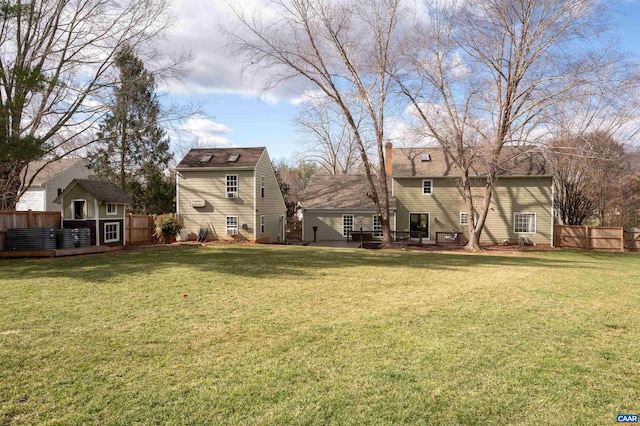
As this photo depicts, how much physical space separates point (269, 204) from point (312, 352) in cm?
2104

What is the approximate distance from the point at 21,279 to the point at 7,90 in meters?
7.70

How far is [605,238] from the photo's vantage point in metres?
22.5

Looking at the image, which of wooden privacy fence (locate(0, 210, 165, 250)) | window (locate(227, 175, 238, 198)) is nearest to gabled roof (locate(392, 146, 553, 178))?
window (locate(227, 175, 238, 198))

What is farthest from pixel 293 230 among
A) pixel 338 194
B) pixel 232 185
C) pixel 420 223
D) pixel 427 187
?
pixel 427 187

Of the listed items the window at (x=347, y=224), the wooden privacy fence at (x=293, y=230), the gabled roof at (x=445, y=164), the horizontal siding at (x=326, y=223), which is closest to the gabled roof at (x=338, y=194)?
the horizontal siding at (x=326, y=223)

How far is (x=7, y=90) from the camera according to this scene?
13.2 meters

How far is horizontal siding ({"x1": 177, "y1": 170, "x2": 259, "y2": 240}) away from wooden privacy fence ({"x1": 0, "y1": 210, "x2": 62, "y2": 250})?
25.4 feet

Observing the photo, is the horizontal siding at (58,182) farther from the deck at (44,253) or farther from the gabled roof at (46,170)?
the deck at (44,253)

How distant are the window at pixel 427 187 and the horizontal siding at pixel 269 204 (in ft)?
33.2

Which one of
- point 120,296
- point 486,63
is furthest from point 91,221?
point 486,63

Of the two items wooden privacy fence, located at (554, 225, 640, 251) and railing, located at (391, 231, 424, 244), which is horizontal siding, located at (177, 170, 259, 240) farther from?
wooden privacy fence, located at (554, 225, 640, 251)

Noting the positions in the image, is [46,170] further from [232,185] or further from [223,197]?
[232,185]

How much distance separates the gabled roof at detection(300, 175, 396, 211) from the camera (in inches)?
1068

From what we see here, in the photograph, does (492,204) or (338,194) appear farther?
(338,194)
